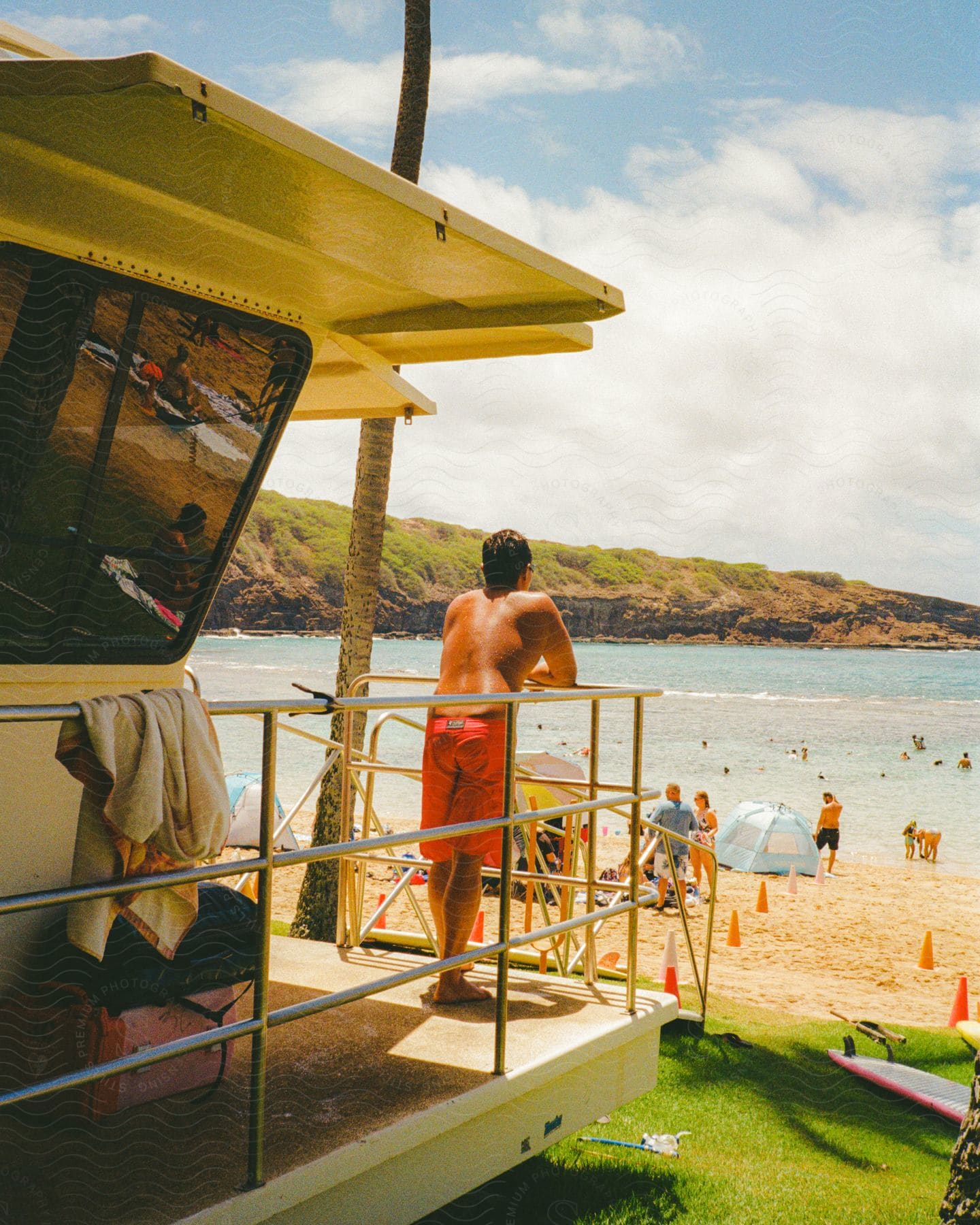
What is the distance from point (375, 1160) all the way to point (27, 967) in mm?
1120

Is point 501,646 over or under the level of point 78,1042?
over

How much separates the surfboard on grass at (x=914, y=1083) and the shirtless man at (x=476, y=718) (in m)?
3.78

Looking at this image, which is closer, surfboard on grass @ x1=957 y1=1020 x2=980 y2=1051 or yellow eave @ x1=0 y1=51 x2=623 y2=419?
yellow eave @ x1=0 y1=51 x2=623 y2=419

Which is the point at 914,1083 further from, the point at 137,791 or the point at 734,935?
the point at 137,791

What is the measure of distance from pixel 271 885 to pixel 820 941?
1276 centimetres

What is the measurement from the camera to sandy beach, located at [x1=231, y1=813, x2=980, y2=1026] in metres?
10.7

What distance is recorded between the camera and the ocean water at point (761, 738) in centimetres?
3189

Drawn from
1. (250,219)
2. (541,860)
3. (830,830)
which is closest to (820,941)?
(830,830)

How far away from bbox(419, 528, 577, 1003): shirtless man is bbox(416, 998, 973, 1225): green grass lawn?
104 centimetres

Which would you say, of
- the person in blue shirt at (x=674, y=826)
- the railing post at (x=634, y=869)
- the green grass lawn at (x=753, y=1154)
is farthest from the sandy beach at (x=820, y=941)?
the railing post at (x=634, y=869)

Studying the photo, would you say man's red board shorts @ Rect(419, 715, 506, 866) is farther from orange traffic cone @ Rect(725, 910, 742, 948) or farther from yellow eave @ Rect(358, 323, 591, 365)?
orange traffic cone @ Rect(725, 910, 742, 948)

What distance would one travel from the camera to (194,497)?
338 cm

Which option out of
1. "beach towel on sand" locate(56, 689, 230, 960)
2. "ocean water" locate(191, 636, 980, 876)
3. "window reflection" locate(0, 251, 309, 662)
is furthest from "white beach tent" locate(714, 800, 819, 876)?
"beach towel on sand" locate(56, 689, 230, 960)

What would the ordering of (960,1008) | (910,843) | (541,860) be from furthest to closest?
1. (910,843)
2. (960,1008)
3. (541,860)
